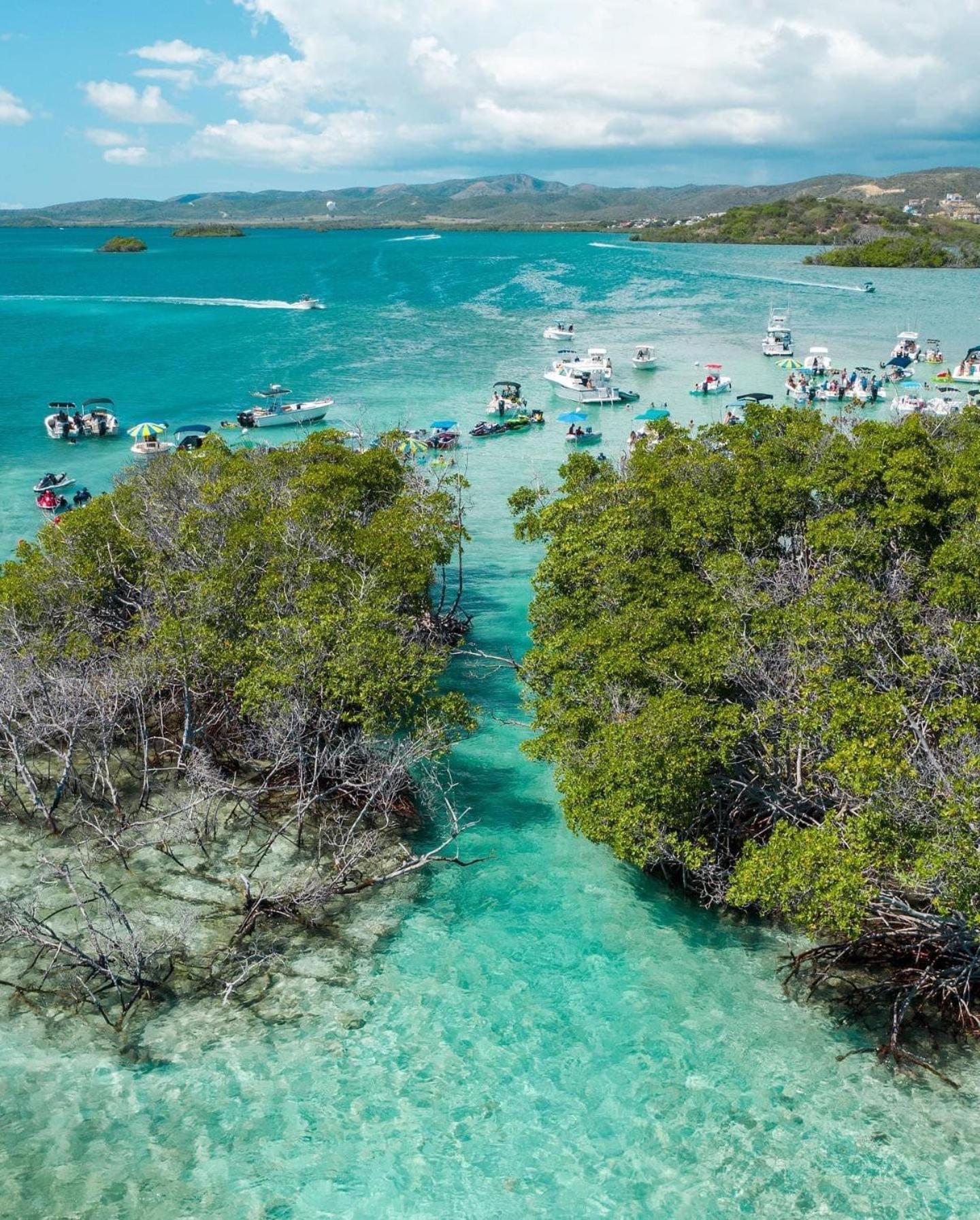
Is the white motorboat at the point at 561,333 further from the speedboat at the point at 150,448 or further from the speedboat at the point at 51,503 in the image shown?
the speedboat at the point at 51,503

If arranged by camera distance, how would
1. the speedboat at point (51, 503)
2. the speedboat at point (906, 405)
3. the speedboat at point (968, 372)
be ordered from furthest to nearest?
the speedboat at point (968, 372) < the speedboat at point (906, 405) < the speedboat at point (51, 503)

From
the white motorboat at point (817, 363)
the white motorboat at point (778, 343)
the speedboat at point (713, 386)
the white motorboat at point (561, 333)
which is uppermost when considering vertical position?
the white motorboat at point (561, 333)

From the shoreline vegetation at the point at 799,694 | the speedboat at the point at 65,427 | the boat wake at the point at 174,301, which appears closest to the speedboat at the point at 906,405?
the shoreline vegetation at the point at 799,694

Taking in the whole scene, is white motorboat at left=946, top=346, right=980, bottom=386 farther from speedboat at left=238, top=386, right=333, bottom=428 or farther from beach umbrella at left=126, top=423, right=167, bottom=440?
beach umbrella at left=126, top=423, right=167, bottom=440

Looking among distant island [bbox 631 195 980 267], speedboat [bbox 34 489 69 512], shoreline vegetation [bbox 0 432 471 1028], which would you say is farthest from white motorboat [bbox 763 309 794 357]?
distant island [bbox 631 195 980 267]

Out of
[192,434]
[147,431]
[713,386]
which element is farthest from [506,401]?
[147,431]

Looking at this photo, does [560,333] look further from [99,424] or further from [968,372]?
[99,424]
